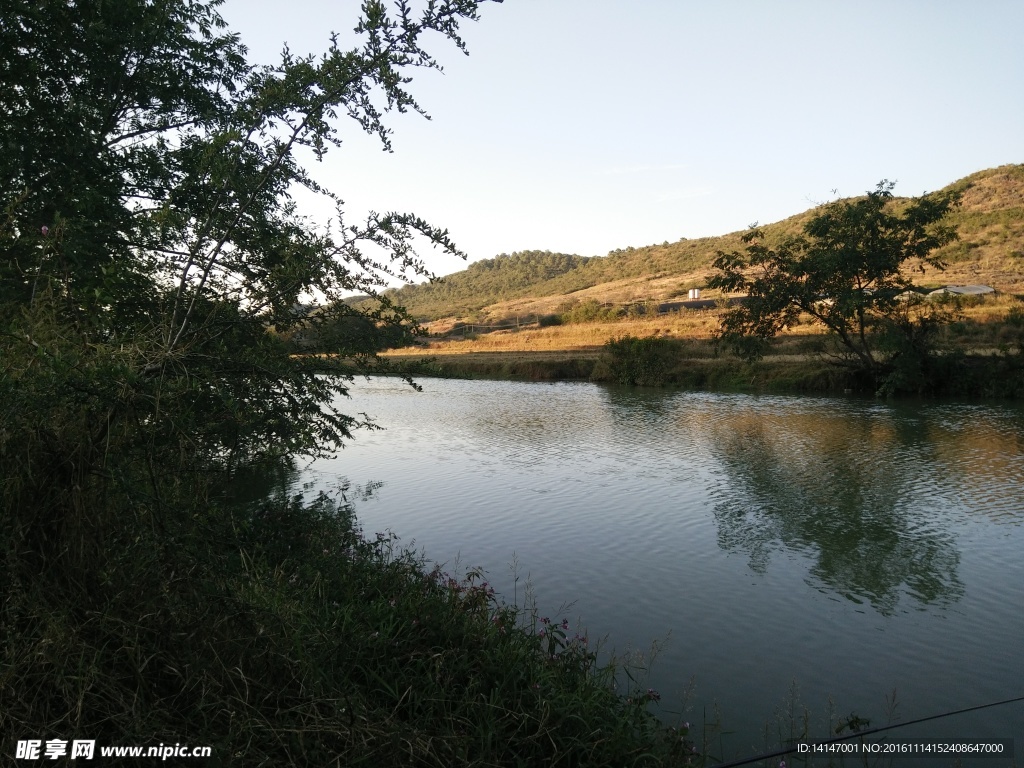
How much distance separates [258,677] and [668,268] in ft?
289

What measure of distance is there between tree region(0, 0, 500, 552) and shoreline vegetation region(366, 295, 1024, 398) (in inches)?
597

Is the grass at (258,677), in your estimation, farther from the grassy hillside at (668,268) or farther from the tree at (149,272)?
the grassy hillside at (668,268)

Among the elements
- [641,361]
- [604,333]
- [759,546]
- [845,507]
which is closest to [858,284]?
[641,361]

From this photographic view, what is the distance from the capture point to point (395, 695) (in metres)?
3.99

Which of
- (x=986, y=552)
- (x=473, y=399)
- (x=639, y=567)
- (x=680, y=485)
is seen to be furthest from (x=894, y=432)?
(x=473, y=399)

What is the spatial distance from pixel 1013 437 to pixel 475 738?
1775 cm

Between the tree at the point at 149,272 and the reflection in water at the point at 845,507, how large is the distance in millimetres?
5917

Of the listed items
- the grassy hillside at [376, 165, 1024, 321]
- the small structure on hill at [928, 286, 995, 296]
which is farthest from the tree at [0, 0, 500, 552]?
the small structure on hill at [928, 286, 995, 296]

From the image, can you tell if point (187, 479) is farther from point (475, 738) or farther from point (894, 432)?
point (894, 432)

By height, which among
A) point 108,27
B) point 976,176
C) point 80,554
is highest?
point 976,176

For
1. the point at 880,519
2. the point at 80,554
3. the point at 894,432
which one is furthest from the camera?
the point at 894,432

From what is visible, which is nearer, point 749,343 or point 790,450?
point 790,450

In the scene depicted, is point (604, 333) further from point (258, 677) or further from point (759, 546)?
point (258, 677)

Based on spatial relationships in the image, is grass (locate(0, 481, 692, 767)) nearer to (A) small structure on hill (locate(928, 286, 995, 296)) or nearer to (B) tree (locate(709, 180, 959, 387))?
(B) tree (locate(709, 180, 959, 387))
